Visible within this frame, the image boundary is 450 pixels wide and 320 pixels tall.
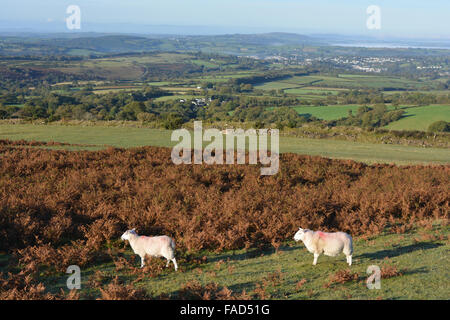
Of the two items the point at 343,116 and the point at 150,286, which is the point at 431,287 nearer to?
the point at 150,286

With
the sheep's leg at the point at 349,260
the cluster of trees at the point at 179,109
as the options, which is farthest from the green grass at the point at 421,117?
the sheep's leg at the point at 349,260

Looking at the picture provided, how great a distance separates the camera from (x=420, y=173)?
15734 millimetres

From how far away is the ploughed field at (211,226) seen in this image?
6664mm

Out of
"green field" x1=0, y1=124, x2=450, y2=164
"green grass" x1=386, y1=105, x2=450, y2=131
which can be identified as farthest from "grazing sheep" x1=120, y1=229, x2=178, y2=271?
"green grass" x1=386, y1=105, x2=450, y2=131

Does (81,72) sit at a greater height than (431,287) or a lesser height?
greater

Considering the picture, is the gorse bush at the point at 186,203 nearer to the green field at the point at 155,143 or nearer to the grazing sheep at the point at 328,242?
the grazing sheep at the point at 328,242

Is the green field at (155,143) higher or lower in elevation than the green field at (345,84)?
lower

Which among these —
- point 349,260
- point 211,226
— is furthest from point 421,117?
point 349,260

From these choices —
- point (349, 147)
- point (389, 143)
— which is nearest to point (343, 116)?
point (389, 143)

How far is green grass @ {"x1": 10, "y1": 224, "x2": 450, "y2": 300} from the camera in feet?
20.6

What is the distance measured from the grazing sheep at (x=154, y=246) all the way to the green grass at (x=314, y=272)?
0.45 m

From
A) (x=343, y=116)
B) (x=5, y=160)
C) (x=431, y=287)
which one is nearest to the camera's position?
(x=431, y=287)

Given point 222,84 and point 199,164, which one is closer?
point 199,164
